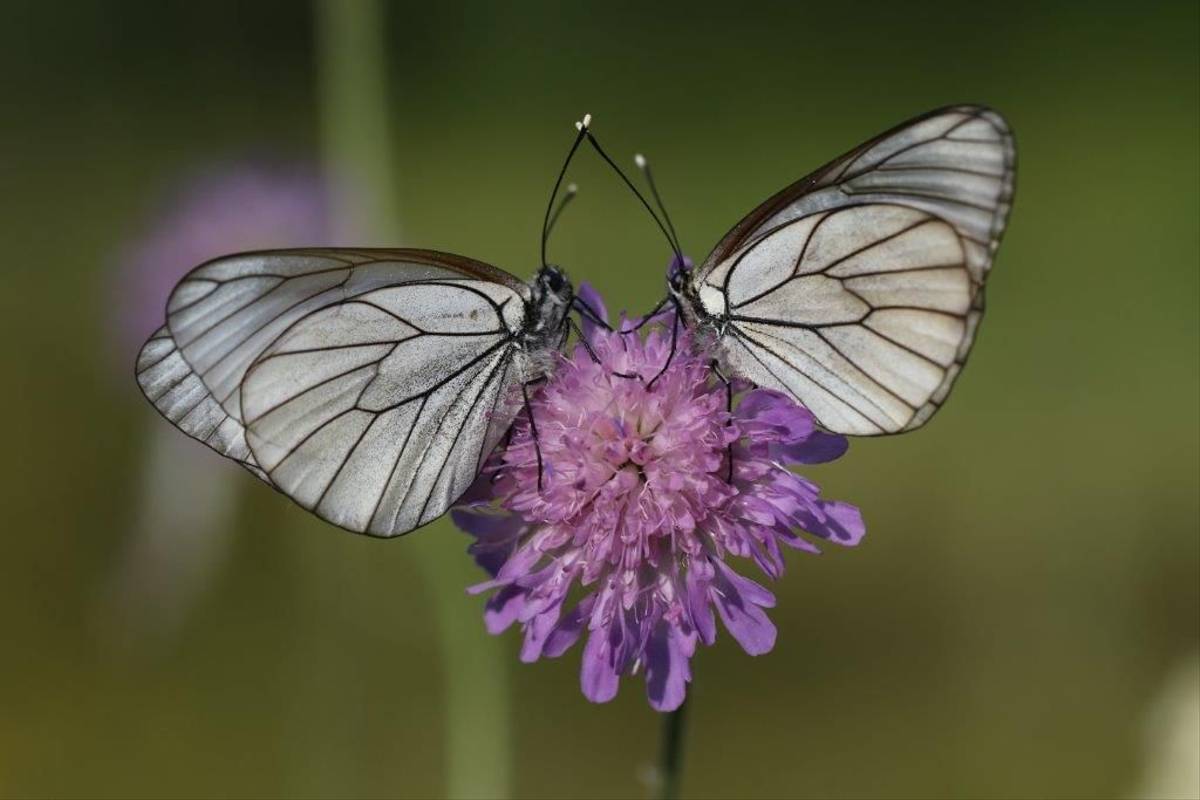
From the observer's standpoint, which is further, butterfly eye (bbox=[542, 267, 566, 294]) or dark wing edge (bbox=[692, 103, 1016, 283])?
butterfly eye (bbox=[542, 267, 566, 294])

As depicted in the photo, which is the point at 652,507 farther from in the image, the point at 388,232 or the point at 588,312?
the point at 388,232

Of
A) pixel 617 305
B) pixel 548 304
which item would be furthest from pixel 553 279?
pixel 617 305

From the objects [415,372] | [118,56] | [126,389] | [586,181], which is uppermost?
[118,56]

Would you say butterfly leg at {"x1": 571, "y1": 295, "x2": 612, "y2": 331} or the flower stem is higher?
butterfly leg at {"x1": 571, "y1": 295, "x2": 612, "y2": 331}

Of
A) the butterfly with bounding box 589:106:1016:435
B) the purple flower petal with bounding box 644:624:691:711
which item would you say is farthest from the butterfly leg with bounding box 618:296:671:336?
the purple flower petal with bounding box 644:624:691:711

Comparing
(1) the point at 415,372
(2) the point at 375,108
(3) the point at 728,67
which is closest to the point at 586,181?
(3) the point at 728,67

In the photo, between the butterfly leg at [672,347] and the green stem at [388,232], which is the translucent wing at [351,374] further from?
the green stem at [388,232]

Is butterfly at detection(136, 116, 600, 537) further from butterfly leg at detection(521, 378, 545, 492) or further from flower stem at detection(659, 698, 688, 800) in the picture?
flower stem at detection(659, 698, 688, 800)

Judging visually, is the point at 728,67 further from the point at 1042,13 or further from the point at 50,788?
the point at 50,788
